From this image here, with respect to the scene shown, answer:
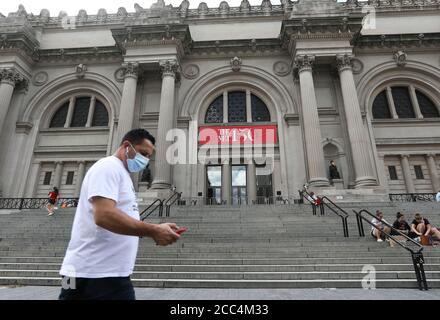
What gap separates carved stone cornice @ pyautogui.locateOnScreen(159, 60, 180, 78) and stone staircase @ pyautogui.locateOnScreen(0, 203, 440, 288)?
38.8ft

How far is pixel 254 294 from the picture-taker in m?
5.31

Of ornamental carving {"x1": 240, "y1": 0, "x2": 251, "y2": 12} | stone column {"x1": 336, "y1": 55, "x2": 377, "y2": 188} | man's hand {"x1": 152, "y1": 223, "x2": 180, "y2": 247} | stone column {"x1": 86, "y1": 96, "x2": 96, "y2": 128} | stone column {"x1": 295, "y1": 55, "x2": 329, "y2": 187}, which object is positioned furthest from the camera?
ornamental carving {"x1": 240, "y1": 0, "x2": 251, "y2": 12}

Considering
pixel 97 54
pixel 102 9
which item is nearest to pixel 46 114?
pixel 97 54

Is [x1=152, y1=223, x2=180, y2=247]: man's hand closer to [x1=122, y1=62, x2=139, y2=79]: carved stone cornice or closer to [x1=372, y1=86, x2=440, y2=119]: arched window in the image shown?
[x1=122, y1=62, x2=139, y2=79]: carved stone cornice

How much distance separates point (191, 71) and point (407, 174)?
1717 centimetres

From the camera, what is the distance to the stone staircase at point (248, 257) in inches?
247

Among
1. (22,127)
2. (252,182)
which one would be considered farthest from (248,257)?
(22,127)

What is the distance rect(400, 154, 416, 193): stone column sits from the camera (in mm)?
18500

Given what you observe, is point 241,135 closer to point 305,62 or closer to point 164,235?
point 305,62

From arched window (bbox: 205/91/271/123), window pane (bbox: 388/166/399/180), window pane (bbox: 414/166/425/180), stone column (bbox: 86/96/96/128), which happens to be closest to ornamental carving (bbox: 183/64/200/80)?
arched window (bbox: 205/91/271/123)
